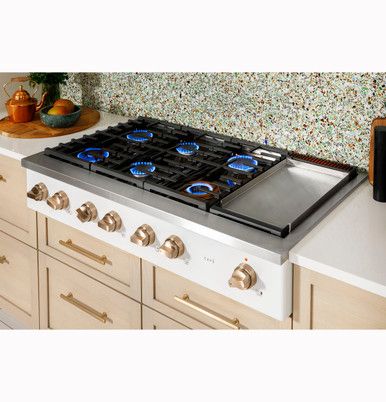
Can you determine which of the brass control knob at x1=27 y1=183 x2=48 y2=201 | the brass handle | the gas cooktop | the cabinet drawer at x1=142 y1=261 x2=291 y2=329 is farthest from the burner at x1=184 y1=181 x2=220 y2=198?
the brass handle

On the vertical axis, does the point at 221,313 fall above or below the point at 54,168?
below

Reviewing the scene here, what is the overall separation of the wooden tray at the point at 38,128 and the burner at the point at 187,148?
49 centimetres

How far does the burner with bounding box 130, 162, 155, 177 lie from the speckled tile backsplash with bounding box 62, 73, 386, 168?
0.40 meters

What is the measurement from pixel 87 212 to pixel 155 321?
43 cm

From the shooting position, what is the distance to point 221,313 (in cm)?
201

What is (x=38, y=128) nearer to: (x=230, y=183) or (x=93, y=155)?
(x=93, y=155)

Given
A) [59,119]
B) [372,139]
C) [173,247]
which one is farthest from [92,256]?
[372,139]

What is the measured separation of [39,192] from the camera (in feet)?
7.77

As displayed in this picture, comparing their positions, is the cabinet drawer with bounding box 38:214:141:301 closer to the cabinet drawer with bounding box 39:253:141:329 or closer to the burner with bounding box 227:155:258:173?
the cabinet drawer with bounding box 39:253:141:329

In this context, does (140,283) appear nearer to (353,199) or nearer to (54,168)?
(54,168)

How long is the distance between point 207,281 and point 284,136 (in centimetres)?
68

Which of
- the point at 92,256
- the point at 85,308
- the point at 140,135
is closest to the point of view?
the point at 92,256

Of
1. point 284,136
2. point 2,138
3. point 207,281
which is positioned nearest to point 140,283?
point 207,281

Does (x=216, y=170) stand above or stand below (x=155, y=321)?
above
